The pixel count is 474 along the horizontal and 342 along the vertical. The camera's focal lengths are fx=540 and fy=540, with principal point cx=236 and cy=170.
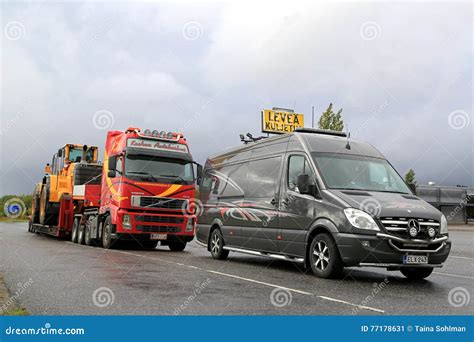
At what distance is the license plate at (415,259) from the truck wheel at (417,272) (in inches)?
29.7

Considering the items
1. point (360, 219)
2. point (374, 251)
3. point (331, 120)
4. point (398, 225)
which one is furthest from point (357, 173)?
point (331, 120)

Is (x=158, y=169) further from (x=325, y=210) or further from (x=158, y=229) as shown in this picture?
(x=325, y=210)

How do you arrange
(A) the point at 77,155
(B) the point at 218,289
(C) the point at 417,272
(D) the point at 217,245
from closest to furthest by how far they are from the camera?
1. (B) the point at 218,289
2. (C) the point at 417,272
3. (D) the point at 217,245
4. (A) the point at 77,155

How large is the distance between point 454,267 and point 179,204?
26.4 ft

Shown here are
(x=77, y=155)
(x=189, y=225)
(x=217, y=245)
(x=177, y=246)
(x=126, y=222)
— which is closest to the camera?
(x=217, y=245)

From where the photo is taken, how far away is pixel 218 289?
25.2 ft

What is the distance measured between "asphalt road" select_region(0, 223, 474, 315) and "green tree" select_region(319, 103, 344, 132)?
31.3 metres

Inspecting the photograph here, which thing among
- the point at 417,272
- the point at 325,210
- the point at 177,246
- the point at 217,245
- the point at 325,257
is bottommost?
the point at 177,246

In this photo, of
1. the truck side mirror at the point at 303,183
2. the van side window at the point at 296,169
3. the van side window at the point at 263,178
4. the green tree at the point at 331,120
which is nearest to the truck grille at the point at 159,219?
the van side window at the point at 263,178

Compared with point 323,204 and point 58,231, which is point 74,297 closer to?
point 323,204

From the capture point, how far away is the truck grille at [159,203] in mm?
15844

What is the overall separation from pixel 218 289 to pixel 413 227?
326 cm

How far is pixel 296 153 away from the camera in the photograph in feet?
34.3

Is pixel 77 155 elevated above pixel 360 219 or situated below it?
above
